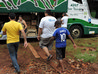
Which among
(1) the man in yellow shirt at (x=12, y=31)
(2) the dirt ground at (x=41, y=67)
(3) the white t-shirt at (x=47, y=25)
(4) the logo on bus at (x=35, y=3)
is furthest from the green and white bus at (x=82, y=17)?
(1) the man in yellow shirt at (x=12, y=31)

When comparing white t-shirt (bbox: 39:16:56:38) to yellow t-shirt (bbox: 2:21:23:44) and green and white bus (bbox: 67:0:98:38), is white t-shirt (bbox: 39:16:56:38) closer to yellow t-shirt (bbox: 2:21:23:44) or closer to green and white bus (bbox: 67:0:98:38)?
yellow t-shirt (bbox: 2:21:23:44)

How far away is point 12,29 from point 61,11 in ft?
16.5

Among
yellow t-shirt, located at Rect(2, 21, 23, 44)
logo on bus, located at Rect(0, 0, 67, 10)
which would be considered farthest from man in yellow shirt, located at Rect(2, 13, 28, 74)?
logo on bus, located at Rect(0, 0, 67, 10)

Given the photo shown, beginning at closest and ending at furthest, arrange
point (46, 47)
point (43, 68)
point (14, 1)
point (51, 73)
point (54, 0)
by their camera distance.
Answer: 1. point (51, 73)
2. point (43, 68)
3. point (46, 47)
4. point (14, 1)
5. point (54, 0)

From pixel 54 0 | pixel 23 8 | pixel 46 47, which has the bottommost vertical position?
pixel 46 47

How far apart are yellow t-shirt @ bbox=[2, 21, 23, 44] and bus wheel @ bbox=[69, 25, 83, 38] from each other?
589cm

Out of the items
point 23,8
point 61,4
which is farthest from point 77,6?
point 23,8

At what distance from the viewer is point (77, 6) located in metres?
8.76

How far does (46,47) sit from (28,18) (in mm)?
4773

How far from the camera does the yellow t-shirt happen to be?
3.60 m

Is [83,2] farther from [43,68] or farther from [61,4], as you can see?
[43,68]

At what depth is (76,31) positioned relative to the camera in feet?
30.2

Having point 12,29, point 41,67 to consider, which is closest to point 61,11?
point 41,67

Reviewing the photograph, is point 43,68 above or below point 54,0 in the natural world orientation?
below
